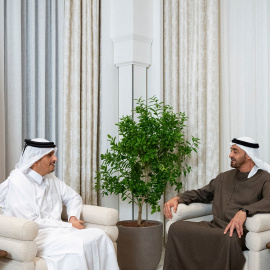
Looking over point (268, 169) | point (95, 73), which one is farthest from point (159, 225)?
point (95, 73)

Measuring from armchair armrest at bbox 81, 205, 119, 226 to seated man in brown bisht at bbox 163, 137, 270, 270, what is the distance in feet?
1.87

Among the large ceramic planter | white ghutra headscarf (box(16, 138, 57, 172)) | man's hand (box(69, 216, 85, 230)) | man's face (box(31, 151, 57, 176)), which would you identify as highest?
white ghutra headscarf (box(16, 138, 57, 172))

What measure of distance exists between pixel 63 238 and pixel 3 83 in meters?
1.84

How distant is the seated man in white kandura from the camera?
3643mm

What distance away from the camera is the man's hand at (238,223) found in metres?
3.97

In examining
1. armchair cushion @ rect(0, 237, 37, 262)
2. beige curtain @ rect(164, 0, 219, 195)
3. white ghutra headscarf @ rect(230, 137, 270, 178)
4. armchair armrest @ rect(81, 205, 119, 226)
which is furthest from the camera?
beige curtain @ rect(164, 0, 219, 195)

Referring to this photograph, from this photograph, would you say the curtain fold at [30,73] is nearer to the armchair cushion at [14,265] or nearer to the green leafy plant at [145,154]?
the green leafy plant at [145,154]

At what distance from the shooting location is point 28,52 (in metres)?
5.08

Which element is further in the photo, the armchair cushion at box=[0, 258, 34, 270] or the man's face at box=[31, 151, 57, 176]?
the man's face at box=[31, 151, 57, 176]

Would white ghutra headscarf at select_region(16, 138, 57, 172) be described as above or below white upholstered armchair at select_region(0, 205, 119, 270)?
above

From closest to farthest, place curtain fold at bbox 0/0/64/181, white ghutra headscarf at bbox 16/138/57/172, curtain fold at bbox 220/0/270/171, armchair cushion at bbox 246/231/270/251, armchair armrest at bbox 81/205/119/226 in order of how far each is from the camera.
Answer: armchair cushion at bbox 246/231/270/251 < white ghutra headscarf at bbox 16/138/57/172 < armchair armrest at bbox 81/205/119/226 < curtain fold at bbox 0/0/64/181 < curtain fold at bbox 220/0/270/171

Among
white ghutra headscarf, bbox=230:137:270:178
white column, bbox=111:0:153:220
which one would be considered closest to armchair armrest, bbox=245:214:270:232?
white ghutra headscarf, bbox=230:137:270:178

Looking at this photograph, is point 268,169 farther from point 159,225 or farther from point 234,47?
point 234,47

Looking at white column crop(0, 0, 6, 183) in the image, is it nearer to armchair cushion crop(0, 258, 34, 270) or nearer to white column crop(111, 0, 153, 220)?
armchair cushion crop(0, 258, 34, 270)
